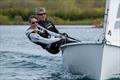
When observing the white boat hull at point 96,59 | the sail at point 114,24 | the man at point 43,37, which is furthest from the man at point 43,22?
the sail at point 114,24

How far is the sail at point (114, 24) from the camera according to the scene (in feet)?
60.8

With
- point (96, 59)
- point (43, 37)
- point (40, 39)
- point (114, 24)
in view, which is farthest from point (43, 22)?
point (96, 59)

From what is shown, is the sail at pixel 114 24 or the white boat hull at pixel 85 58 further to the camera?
the sail at pixel 114 24

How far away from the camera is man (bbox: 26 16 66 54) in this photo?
67.3 feet

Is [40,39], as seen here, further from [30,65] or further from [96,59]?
[30,65]

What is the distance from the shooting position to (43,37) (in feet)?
67.8

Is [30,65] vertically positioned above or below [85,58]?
below

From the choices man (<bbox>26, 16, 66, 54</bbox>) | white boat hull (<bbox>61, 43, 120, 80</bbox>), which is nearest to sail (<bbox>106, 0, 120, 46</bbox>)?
white boat hull (<bbox>61, 43, 120, 80</bbox>)

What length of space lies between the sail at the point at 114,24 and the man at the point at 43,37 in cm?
239

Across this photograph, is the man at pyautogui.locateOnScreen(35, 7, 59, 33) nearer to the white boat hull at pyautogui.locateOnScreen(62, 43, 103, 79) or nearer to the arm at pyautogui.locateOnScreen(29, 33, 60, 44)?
the arm at pyautogui.locateOnScreen(29, 33, 60, 44)

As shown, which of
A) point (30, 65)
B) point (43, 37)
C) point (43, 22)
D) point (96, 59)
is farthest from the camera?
point (30, 65)

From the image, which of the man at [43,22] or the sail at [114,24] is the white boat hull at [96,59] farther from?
the man at [43,22]

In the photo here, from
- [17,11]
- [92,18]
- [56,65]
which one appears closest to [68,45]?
[56,65]

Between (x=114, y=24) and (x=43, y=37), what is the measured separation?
2.68m
